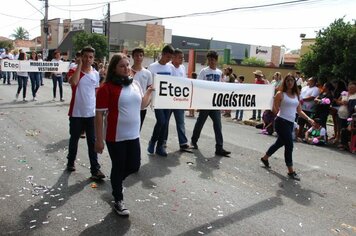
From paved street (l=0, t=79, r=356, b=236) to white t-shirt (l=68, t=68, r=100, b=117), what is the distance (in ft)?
3.07

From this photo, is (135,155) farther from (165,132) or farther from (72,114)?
(165,132)

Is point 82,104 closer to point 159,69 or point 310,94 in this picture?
point 159,69

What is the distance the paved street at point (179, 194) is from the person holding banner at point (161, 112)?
0.23 metres

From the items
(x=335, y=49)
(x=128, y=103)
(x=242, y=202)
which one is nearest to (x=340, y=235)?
(x=242, y=202)

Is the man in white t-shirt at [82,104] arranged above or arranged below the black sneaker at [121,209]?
above

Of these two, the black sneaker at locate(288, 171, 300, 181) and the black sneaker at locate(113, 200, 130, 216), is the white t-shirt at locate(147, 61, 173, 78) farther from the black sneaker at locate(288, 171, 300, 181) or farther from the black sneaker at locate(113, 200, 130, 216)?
the black sneaker at locate(113, 200, 130, 216)

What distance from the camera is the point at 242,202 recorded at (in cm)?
536

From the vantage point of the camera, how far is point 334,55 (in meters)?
15.8

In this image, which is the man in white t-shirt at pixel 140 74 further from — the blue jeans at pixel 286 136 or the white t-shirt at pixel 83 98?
the blue jeans at pixel 286 136

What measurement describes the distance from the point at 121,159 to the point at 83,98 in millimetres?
1945

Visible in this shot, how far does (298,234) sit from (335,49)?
12.7 m

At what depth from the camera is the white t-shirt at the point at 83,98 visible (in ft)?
20.1

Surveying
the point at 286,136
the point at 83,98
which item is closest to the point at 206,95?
the point at 286,136

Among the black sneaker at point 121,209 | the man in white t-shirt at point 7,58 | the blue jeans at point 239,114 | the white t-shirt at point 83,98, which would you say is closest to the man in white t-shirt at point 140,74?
the white t-shirt at point 83,98
